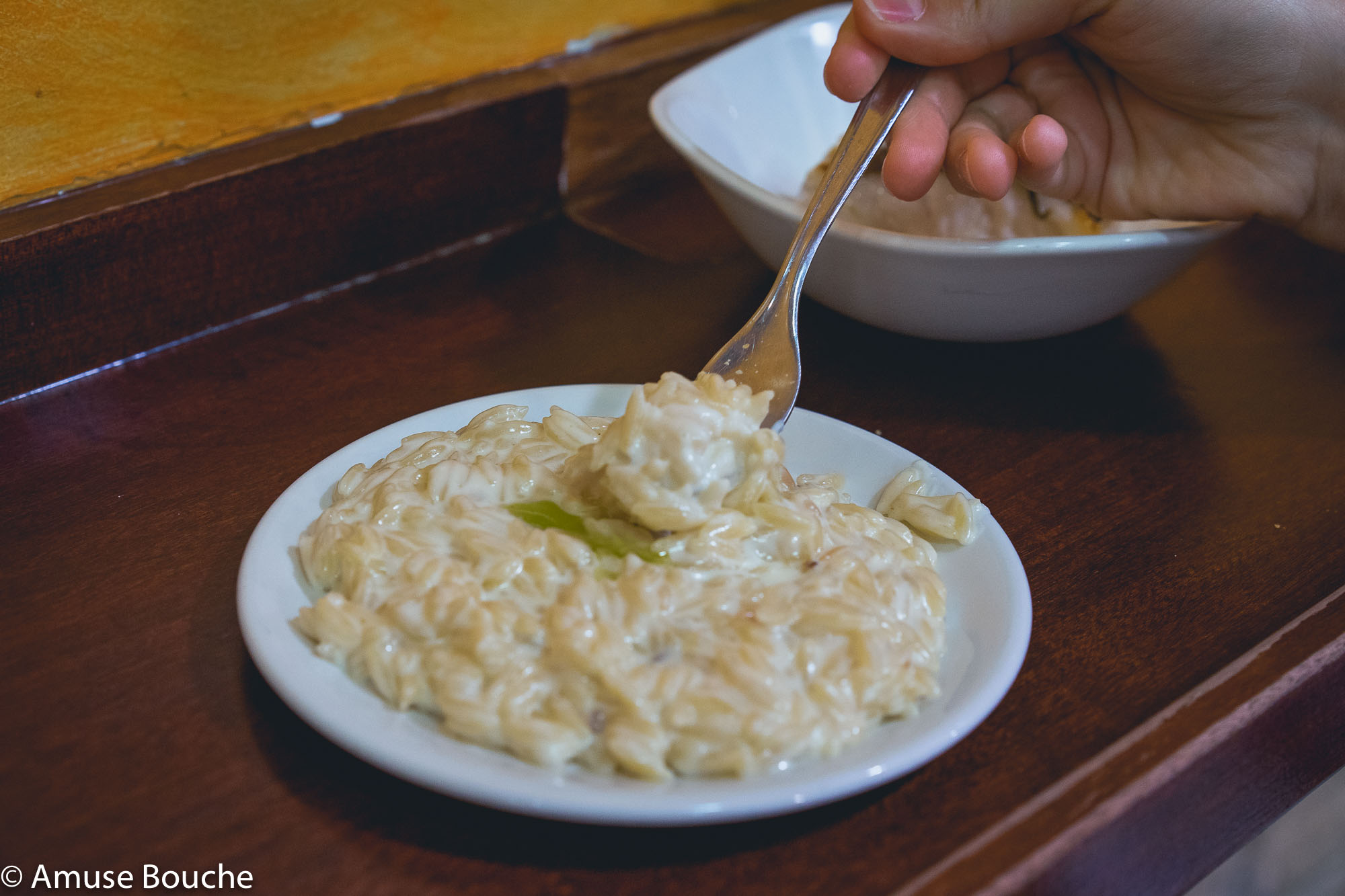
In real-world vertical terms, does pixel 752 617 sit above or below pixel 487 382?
above

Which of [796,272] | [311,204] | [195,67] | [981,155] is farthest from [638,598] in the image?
[195,67]

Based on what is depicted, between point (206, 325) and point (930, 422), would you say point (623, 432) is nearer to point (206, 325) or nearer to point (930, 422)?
point (930, 422)

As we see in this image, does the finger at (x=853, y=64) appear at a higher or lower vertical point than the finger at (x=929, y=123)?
higher

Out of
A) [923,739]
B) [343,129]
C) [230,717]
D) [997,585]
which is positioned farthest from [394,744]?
[343,129]

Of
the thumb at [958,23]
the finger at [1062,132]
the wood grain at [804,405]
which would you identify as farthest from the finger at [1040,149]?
the wood grain at [804,405]

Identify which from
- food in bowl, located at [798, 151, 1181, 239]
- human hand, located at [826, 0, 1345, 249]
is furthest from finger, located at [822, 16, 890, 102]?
food in bowl, located at [798, 151, 1181, 239]

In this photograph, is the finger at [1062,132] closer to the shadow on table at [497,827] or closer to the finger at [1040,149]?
the finger at [1040,149]

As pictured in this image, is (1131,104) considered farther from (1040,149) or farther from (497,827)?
(497,827)
